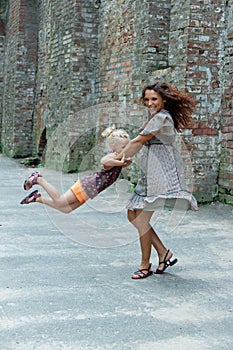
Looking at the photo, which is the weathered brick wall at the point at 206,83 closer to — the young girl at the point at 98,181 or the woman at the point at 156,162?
the woman at the point at 156,162

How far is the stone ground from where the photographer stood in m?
2.91

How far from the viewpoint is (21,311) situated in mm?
3262

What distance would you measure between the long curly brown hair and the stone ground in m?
1.26

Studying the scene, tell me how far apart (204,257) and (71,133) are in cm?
627

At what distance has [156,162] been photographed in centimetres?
398

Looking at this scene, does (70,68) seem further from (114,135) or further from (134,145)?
(134,145)

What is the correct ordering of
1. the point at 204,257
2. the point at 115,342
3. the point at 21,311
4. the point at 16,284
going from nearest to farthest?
the point at 115,342
the point at 21,311
the point at 16,284
the point at 204,257

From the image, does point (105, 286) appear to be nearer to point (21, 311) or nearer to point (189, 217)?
point (21, 311)

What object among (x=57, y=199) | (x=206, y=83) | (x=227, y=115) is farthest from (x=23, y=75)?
(x=57, y=199)

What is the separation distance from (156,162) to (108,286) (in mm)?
1002

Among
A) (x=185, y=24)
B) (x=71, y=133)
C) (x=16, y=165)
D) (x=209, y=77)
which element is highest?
(x=185, y=24)

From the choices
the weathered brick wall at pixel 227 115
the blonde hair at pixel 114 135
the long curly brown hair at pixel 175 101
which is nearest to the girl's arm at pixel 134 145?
the blonde hair at pixel 114 135

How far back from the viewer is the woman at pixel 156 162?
391 centimetres

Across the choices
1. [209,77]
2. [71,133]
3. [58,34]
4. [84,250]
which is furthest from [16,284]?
[58,34]
